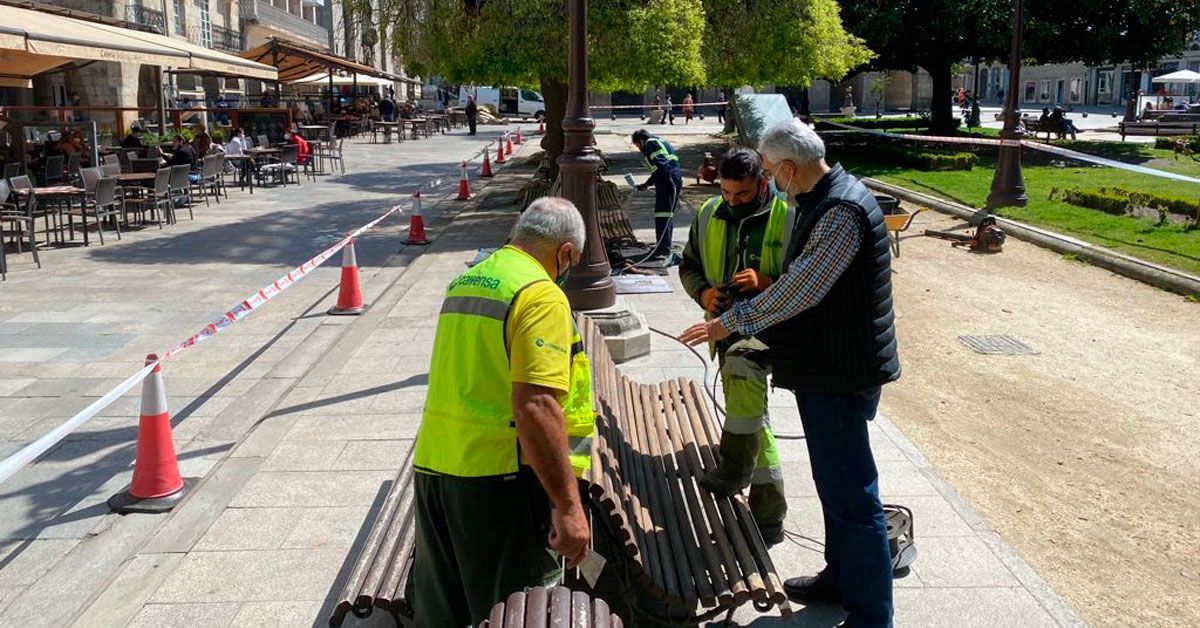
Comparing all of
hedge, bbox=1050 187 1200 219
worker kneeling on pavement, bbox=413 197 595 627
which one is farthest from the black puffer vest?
hedge, bbox=1050 187 1200 219

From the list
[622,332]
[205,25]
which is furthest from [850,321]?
[205,25]

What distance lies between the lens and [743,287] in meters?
3.84

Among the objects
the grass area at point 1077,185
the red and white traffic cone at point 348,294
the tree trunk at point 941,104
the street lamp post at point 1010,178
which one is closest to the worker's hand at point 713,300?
the red and white traffic cone at point 348,294

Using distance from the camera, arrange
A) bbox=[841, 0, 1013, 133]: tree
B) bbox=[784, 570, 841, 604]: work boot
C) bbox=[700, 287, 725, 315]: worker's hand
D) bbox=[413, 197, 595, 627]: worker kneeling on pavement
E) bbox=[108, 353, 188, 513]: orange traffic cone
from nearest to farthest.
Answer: bbox=[413, 197, 595, 627]: worker kneeling on pavement, bbox=[784, 570, 841, 604]: work boot, bbox=[700, 287, 725, 315]: worker's hand, bbox=[108, 353, 188, 513]: orange traffic cone, bbox=[841, 0, 1013, 133]: tree

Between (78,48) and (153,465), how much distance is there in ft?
34.6

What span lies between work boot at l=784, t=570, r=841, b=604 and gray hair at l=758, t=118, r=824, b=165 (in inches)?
62.7

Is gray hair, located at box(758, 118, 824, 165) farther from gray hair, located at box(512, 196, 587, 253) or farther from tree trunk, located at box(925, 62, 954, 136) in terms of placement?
tree trunk, located at box(925, 62, 954, 136)

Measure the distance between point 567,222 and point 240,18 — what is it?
5127 centimetres

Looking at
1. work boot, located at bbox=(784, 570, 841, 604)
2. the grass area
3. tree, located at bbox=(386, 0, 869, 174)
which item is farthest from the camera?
tree, located at bbox=(386, 0, 869, 174)

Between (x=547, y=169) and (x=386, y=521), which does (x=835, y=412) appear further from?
(x=547, y=169)

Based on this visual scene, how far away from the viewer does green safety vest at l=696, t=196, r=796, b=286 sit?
13.1 ft

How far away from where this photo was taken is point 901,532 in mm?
4012

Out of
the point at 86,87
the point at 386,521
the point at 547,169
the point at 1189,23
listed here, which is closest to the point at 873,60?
the point at 1189,23

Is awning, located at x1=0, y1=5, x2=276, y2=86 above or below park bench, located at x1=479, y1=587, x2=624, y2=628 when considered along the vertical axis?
above
